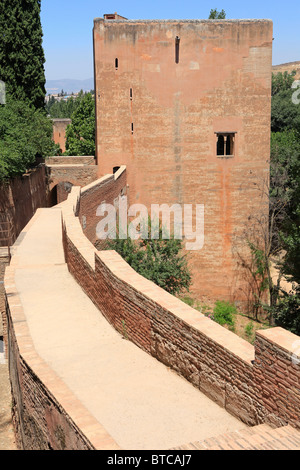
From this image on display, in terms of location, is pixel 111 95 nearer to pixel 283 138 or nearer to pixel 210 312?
pixel 210 312

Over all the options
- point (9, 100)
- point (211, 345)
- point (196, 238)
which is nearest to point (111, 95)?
→ point (9, 100)

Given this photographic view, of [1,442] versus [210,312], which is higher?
[1,442]

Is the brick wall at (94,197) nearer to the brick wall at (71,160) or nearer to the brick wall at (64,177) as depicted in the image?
the brick wall at (64,177)

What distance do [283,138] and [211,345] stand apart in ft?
81.7

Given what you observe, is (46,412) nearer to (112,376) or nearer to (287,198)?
(112,376)

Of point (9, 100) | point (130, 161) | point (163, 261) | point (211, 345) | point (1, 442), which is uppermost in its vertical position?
point (9, 100)

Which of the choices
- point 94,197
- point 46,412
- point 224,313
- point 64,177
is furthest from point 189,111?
point 46,412

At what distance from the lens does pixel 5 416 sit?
947 cm

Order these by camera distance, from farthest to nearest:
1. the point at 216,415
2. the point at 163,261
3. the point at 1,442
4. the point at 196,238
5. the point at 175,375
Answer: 1. the point at 196,238
2. the point at 163,261
3. the point at 1,442
4. the point at 175,375
5. the point at 216,415

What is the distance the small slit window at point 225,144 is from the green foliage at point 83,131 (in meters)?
17.2

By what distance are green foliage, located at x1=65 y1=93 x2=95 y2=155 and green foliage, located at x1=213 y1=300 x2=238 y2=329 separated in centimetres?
1918

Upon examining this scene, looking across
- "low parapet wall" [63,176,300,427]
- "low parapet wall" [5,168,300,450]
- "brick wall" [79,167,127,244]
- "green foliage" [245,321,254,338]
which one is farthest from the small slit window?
"low parapet wall" [5,168,300,450]

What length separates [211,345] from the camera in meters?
5.48

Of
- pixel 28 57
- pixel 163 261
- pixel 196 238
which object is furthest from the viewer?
pixel 28 57
